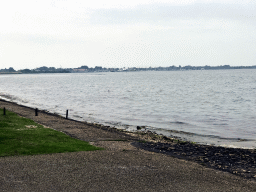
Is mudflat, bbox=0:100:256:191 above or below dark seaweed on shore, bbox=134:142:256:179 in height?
above

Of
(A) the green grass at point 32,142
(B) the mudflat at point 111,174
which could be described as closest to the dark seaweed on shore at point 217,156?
(B) the mudflat at point 111,174

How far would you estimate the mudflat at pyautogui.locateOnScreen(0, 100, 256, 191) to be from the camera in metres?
10.5

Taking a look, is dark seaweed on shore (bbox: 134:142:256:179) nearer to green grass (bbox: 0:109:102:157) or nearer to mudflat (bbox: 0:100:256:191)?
mudflat (bbox: 0:100:256:191)

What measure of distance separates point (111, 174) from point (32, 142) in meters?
6.89

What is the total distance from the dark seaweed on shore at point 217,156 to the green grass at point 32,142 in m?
4.56

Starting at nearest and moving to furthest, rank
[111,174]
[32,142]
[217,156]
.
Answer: [111,174], [217,156], [32,142]

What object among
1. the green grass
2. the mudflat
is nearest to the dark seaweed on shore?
the mudflat

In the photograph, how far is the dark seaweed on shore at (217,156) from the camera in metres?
13.7

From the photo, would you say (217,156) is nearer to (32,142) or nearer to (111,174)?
(111,174)

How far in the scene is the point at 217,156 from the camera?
16.2 meters

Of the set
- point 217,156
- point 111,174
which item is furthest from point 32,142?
point 217,156

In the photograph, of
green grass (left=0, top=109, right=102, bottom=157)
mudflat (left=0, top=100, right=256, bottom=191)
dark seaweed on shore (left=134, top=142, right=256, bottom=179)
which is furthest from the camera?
green grass (left=0, top=109, right=102, bottom=157)

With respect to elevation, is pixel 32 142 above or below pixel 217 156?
above

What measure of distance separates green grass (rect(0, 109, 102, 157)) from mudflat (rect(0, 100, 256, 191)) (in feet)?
2.67
